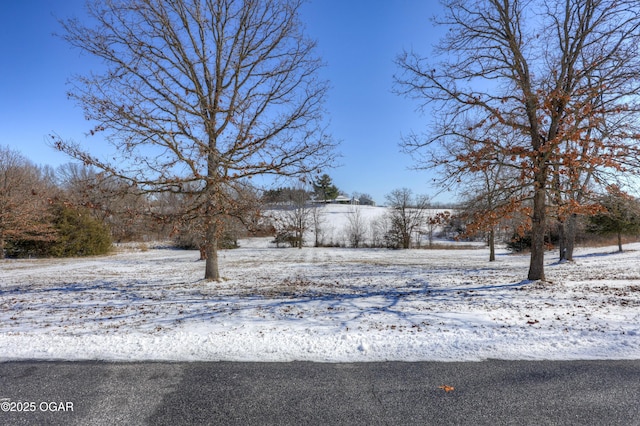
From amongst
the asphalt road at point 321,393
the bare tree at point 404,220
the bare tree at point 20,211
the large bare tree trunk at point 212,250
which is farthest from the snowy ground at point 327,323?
the bare tree at point 404,220

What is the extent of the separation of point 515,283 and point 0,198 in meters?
31.3

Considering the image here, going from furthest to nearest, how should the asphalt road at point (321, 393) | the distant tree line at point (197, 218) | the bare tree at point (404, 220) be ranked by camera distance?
the bare tree at point (404, 220), the distant tree line at point (197, 218), the asphalt road at point (321, 393)

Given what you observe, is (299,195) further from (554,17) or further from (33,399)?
(33,399)

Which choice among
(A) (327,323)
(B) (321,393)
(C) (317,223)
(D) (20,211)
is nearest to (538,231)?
(A) (327,323)

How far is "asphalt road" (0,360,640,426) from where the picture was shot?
3.00m

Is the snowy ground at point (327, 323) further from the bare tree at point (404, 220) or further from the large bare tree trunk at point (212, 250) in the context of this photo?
the bare tree at point (404, 220)

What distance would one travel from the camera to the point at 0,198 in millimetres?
22750

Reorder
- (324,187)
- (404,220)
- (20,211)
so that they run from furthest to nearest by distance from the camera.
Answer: (404,220), (20,211), (324,187)

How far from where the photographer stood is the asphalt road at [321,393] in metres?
3.00

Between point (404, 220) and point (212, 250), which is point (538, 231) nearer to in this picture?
point (212, 250)

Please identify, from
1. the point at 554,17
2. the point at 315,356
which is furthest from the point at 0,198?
the point at 554,17

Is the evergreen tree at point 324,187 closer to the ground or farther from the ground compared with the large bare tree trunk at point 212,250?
farther from the ground

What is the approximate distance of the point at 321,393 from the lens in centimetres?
343

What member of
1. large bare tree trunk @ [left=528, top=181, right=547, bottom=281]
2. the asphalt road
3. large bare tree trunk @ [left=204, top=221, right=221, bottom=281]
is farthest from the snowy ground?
large bare tree trunk @ [left=204, top=221, right=221, bottom=281]
